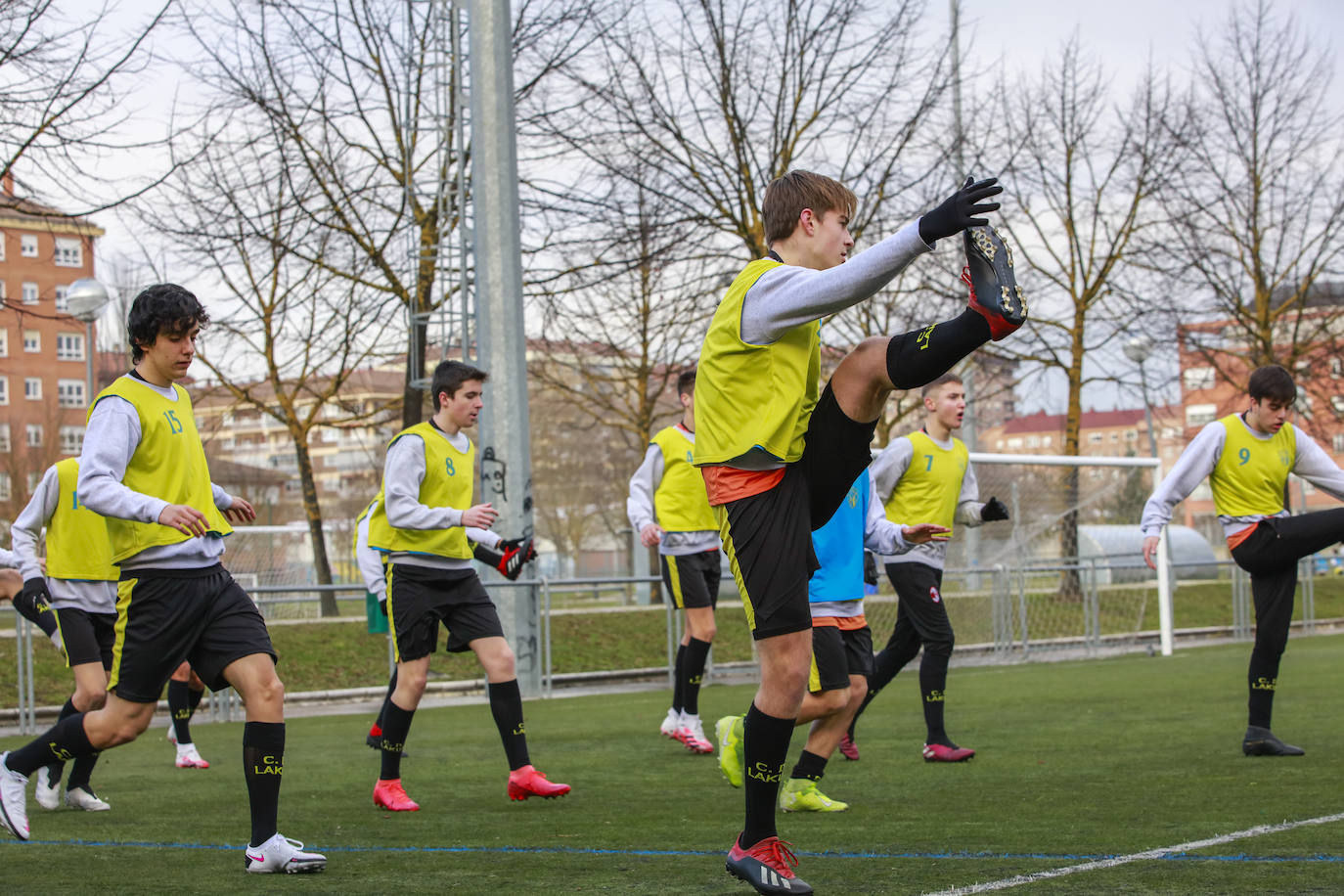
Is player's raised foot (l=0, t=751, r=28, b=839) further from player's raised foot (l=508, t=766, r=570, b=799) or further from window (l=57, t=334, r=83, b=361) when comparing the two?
window (l=57, t=334, r=83, b=361)

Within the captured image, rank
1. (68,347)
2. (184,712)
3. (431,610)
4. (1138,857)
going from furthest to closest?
(68,347)
(184,712)
(431,610)
(1138,857)

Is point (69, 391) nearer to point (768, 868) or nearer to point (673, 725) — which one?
point (673, 725)

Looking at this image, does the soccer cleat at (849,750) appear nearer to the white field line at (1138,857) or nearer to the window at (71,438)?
the white field line at (1138,857)

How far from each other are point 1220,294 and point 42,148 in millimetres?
19388

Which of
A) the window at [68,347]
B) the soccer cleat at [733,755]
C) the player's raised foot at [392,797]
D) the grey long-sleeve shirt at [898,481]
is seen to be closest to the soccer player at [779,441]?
the soccer cleat at [733,755]

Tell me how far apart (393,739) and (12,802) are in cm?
164

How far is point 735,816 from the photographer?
5.85m

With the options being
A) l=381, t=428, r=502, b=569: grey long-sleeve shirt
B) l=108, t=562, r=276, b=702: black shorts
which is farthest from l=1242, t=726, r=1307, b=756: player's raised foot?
l=108, t=562, r=276, b=702: black shorts

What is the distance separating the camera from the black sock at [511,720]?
6559mm

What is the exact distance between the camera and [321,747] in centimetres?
1005

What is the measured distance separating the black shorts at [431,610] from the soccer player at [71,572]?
5.30 feet

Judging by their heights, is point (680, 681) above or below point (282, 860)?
below

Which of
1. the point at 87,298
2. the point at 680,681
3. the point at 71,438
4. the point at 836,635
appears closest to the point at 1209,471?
the point at 836,635

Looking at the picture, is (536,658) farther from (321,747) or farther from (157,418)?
(157,418)
